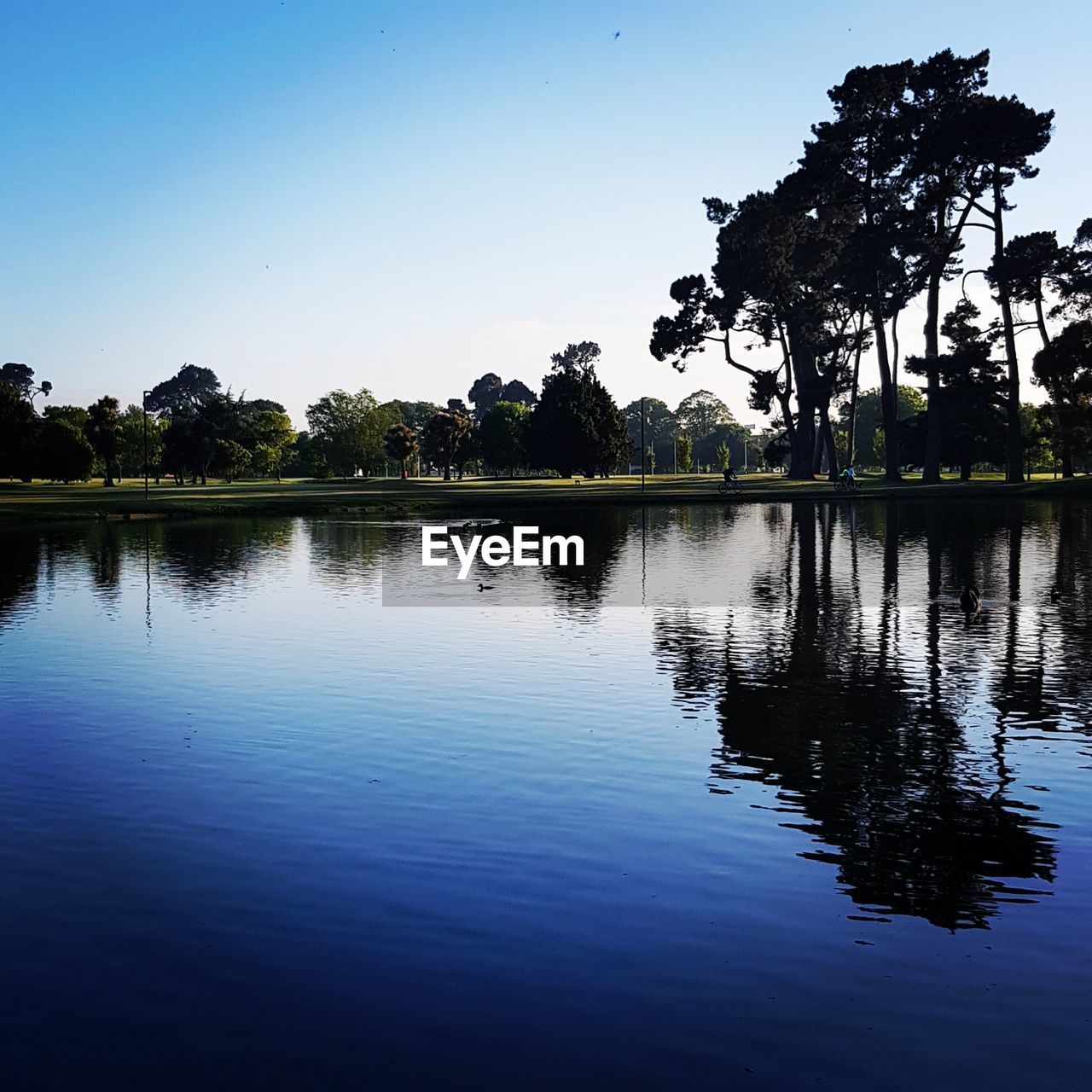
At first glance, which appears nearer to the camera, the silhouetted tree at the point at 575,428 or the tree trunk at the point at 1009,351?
the tree trunk at the point at 1009,351

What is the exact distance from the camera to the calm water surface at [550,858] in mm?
7145

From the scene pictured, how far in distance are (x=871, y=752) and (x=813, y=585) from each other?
18638 millimetres

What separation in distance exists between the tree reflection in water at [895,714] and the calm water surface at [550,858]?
71 mm

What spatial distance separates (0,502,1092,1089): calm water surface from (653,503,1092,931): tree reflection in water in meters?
0.07

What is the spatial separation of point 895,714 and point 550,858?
734cm

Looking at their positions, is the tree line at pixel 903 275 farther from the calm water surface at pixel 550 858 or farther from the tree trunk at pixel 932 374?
the calm water surface at pixel 550 858

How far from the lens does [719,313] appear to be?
115 meters

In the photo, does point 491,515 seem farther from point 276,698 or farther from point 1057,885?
point 1057,885

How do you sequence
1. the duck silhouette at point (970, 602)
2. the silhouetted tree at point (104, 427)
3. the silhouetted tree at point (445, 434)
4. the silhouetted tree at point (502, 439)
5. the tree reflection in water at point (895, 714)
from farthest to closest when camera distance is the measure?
the silhouetted tree at point (445, 434) → the silhouetted tree at point (502, 439) → the silhouetted tree at point (104, 427) → the duck silhouette at point (970, 602) → the tree reflection in water at point (895, 714)

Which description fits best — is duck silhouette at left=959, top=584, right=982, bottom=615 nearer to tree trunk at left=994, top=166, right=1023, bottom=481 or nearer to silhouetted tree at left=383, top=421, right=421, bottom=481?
tree trunk at left=994, top=166, right=1023, bottom=481

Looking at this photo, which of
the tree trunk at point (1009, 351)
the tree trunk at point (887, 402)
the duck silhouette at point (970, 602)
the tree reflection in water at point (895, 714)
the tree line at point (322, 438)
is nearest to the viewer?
the tree reflection in water at point (895, 714)

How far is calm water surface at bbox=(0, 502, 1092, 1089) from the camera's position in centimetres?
714

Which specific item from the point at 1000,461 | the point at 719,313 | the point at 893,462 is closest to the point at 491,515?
the point at 893,462

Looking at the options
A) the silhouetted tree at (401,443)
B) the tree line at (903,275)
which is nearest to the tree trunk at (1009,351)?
the tree line at (903,275)
